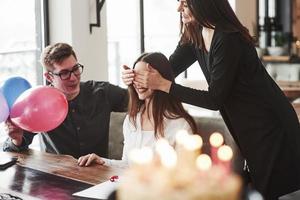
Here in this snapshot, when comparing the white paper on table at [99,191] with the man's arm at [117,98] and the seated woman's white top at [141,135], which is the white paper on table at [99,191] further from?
the man's arm at [117,98]

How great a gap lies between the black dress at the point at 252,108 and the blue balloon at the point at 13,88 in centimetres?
71

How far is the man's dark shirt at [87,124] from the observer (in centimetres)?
240

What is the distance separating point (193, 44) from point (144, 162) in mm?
1508

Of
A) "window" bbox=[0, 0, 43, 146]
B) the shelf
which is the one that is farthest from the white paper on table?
the shelf

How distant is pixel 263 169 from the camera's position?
191 centimetres

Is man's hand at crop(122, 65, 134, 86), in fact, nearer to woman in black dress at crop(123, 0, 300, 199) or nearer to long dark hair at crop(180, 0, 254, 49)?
woman in black dress at crop(123, 0, 300, 199)

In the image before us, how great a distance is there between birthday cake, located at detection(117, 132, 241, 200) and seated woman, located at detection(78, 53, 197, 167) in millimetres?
1416

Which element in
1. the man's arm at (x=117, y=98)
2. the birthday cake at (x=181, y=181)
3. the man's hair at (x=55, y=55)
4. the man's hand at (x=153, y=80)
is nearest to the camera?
the birthday cake at (x=181, y=181)

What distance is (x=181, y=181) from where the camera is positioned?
1.75 feet

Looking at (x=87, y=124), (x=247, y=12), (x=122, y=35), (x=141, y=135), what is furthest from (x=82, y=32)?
(x=247, y=12)

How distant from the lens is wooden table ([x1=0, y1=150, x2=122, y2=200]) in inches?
63.5

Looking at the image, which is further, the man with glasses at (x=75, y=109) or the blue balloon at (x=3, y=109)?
the man with glasses at (x=75, y=109)

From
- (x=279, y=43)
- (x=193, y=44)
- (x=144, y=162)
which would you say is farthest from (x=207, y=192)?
(x=279, y=43)

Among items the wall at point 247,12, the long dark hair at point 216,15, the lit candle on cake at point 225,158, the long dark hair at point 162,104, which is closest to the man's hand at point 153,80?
the long dark hair at point 162,104
